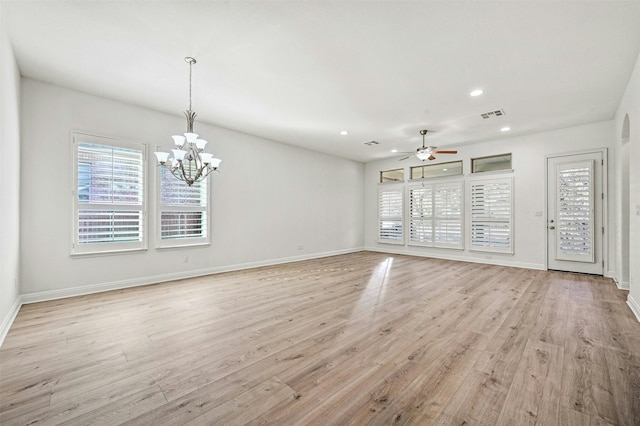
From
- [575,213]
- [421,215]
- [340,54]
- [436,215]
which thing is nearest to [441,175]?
[436,215]

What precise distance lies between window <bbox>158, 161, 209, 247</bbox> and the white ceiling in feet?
4.27

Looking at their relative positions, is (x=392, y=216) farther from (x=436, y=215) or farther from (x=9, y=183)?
(x=9, y=183)

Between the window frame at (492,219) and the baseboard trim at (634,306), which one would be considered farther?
the window frame at (492,219)

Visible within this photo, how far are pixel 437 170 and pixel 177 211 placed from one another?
257 inches

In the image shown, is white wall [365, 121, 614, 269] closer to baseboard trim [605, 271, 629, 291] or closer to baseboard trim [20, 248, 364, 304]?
baseboard trim [605, 271, 629, 291]

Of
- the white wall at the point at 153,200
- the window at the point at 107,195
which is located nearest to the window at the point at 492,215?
the white wall at the point at 153,200

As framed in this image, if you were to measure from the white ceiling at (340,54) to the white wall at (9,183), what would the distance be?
0.31 meters

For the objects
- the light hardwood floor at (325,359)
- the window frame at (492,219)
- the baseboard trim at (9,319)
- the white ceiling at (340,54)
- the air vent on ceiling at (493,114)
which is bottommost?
the light hardwood floor at (325,359)

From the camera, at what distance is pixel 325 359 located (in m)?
2.28

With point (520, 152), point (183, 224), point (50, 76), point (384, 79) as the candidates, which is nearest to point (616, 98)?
point (520, 152)

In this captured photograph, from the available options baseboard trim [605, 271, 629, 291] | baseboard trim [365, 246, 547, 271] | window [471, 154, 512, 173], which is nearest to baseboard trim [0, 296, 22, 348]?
baseboard trim [365, 246, 547, 271]

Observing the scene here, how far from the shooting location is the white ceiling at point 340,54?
2.47 meters

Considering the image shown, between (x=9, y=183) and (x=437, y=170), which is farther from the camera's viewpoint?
(x=437, y=170)

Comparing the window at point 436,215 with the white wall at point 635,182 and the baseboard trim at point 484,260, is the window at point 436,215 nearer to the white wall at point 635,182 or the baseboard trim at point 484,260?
the baseboard trim at point 484,260
